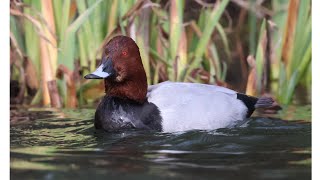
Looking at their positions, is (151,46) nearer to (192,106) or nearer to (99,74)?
(192,106)

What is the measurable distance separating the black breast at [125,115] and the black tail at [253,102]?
69 centimetres

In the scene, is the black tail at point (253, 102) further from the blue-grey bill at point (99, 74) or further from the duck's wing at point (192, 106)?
the blue-grey bill at point (99, 74)

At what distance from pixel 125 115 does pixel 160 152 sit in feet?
2.14

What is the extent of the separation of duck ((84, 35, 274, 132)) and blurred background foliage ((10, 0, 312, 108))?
2.74 feet

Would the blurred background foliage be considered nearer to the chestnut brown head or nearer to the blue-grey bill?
the chestnut brown head

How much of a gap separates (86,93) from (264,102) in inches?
49.8

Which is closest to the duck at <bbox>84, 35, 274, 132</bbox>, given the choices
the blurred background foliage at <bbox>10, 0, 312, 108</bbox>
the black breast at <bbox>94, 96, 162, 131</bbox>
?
the black breast at <bbox>94, 96, 162, 131</bbox>

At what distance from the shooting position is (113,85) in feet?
15.4

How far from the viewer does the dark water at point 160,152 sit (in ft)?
11.7

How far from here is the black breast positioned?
178 inches

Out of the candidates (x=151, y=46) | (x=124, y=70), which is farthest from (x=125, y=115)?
(x=151, y=46)

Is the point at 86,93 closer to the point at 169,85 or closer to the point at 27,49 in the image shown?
the point at 27,49

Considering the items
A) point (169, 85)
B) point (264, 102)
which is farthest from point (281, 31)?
point (169, 85)

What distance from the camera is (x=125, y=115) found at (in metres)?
4.60
